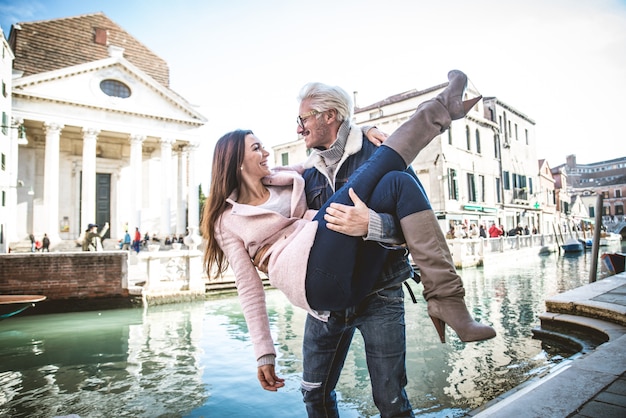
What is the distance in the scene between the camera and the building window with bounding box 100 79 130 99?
2200 centimetres

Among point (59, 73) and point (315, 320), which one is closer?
point (315, 320)

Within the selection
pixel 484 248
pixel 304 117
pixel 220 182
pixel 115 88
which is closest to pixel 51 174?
pixel 115 88

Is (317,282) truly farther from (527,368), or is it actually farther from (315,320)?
(527,368)

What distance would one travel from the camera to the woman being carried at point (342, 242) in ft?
4.65

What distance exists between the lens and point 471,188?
1022 inches

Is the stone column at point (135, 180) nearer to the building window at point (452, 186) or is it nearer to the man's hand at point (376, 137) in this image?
the building window at point (452, 186)

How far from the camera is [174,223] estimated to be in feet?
81.7

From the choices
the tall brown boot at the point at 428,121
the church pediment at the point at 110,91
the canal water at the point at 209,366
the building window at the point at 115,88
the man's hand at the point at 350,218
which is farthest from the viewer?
the building window at the point at 115,88

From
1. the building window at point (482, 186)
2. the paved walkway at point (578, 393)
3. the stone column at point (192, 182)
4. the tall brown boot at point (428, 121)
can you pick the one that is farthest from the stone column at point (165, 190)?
the tall brown boot at point (428, 121)

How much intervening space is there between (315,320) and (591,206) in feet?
255

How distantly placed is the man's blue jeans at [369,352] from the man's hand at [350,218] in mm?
395

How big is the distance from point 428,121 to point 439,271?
600 millimetres

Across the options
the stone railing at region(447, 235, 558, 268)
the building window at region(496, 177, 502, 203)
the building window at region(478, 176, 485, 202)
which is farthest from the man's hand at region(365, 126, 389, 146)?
the building window at region(496, 177, 502, 203)

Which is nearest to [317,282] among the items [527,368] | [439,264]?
[439,264]
